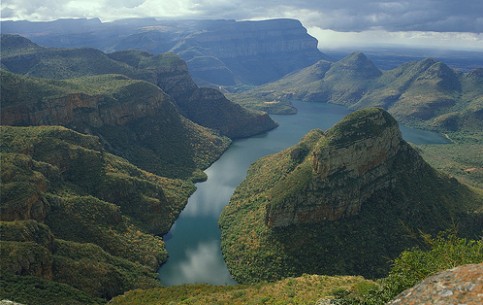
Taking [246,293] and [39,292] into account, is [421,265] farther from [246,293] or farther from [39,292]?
[39,292]

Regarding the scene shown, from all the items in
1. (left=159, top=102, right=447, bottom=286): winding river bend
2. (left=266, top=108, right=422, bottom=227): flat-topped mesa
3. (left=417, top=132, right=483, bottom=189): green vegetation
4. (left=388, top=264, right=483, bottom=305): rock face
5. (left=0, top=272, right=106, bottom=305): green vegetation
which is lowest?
(left=159, top=102, right=447, bottom=286): winding river bend

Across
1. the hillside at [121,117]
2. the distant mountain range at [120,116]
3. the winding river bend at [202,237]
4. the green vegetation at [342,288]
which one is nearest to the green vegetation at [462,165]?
the green vegetation at [342,288]

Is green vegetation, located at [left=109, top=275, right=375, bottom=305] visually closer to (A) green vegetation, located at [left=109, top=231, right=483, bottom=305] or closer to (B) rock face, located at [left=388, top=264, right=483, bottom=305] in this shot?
(A) green vegetation, located at [left=109, top=231, right=483, bottom=305]

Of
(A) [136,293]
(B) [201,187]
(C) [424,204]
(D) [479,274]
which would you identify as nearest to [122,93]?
(B) [201,187]

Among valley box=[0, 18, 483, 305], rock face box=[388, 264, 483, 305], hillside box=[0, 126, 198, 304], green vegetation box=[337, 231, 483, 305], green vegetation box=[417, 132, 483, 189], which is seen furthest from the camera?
green vegetation box=[417, 132, 483, 189]

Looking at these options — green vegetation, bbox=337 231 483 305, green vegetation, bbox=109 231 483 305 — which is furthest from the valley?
green vegetation, bbox=337 231 483 305

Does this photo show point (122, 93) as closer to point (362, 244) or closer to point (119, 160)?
point (119, 160)
